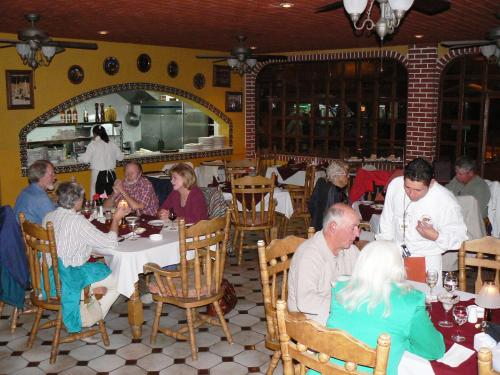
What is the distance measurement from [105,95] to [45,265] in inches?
245

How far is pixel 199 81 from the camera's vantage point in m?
11.2

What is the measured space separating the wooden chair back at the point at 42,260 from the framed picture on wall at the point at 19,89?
4.72m

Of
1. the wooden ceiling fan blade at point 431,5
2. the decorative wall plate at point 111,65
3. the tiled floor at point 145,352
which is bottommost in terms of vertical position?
the tiled floor at point 145,352

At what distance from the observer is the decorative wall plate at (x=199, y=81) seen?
11.1 metres

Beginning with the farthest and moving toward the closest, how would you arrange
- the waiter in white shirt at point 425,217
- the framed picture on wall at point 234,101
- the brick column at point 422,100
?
the framed picture on wall at point 234,101 → the brick column at point 422,100 → the waiter in white shirt at point 425,217

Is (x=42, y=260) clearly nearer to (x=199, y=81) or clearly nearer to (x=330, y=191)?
(x=330, y=191)

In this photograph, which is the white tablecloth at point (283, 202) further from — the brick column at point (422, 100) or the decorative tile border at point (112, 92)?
the decorative tile border at point (112, 92)

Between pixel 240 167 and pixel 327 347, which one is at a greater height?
pixel 240 167

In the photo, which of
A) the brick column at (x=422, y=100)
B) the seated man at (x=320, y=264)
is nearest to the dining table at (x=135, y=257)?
the seated man at (x=320, y=264)

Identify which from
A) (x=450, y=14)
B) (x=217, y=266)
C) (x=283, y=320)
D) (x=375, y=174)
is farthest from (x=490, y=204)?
(x=283, y=320)

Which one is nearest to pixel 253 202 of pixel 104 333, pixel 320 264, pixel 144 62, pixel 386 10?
pixel 104 333

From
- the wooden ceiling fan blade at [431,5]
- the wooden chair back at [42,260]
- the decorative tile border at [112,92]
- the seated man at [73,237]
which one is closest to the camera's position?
the wooden ceiling fan blade at [431,5]

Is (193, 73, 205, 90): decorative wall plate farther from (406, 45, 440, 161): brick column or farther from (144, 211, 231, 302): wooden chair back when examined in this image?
(144, 211, 231, 302): wooden chair back

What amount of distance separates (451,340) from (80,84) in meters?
8.06
